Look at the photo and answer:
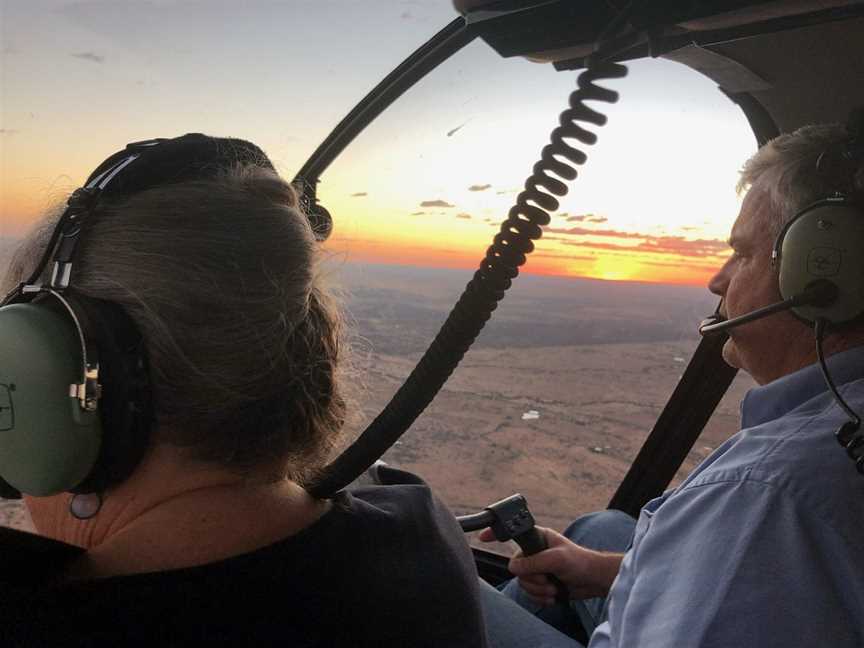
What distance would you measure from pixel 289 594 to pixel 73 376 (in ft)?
0.92

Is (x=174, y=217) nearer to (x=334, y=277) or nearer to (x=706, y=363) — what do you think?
(x=334, y=277)

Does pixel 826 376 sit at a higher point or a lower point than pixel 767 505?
higher

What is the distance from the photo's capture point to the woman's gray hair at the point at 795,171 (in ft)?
3.89

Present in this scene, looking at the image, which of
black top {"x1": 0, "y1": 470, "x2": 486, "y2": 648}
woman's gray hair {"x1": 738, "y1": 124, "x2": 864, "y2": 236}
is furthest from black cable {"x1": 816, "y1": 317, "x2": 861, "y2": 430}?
black top {"x1": 0, "y1": 470, "x2": 486, "y2": 648}

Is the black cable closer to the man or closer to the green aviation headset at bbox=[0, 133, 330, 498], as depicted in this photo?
the man

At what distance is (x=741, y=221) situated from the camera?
1309 millimetres

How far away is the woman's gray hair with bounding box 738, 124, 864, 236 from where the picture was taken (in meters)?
1.19

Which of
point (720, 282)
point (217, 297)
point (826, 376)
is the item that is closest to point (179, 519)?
point (217, 297)

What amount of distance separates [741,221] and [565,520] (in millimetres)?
1086

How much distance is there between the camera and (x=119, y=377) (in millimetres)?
666

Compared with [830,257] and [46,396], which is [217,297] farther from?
[830,257]

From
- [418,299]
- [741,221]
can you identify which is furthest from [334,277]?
[418,299]

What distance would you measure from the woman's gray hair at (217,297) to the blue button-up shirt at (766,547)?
0.57 meters

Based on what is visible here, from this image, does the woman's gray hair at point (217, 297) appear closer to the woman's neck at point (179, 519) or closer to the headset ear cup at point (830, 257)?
the woman's neck at point (179, 519)
